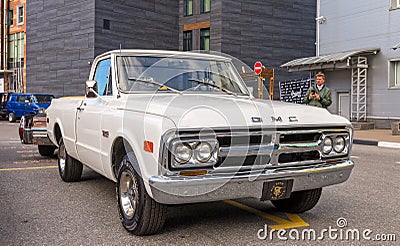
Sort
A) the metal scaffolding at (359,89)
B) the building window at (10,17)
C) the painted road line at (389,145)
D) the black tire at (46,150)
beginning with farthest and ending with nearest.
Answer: the building window at (10,17) → the metal scaffolding at (359,89) → the painted road line at (389,145) → the black tire at (46,150)

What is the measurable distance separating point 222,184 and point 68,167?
392 centimetres

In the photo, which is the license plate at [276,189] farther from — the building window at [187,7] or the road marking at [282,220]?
the building window at [187,7]

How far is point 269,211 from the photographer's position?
5.31 metres

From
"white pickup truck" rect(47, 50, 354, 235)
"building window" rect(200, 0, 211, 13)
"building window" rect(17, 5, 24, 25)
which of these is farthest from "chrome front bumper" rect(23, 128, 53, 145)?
"building window" rect(17, 5, 24, 25)

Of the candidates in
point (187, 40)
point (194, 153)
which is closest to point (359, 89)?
point (187, 40)

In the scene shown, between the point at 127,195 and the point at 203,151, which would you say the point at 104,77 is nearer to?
the point at 127,195

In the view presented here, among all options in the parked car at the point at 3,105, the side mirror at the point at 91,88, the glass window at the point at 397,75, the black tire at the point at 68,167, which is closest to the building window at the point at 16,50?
the parked car at the point at 3,105

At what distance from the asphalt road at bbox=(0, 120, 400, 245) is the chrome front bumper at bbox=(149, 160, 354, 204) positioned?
53 cm

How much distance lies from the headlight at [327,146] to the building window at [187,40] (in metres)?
33.2

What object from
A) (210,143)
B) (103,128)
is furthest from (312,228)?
(103,128)

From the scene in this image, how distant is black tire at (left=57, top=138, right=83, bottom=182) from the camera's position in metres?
6.98

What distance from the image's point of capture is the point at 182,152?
12.4 ft

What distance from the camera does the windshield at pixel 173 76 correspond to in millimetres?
5223

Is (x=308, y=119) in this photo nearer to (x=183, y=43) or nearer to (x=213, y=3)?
(x=213, y=3)
